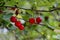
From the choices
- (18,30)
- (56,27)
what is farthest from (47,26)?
(18,30)

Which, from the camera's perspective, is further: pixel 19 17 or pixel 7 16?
pixel 19 17

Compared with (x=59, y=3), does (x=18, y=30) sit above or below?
below

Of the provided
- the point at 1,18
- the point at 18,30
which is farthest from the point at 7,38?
the point at 1,18

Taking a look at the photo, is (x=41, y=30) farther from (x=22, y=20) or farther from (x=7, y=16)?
(x=7, y=16)

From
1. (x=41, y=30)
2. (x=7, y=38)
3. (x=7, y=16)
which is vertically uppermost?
(x=7, y=16)

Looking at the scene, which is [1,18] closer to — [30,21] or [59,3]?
[30,21]

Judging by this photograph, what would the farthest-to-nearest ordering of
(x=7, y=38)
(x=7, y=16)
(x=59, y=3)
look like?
(x=7, y=38), (x=59, y=3), (x=7, y=16)

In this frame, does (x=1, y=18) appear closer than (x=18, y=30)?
Yes

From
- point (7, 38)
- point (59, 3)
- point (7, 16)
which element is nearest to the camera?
point (7, 16)

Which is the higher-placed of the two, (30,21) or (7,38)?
(30,21)
